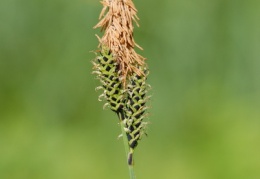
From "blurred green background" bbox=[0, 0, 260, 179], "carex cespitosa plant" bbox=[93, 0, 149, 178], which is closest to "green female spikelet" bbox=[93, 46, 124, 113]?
"carex cespitosa plant" bbox=[93, 0, 149, 178]

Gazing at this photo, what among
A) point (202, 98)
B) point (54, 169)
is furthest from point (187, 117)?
point (54, 169)

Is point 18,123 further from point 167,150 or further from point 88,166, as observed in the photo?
point 167,150

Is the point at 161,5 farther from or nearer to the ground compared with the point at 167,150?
farther from the ground

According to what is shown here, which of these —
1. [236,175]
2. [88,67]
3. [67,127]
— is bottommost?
[236,175]

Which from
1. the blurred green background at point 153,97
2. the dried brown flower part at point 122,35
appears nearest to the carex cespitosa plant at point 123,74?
the dried brown flower part at point 122,35

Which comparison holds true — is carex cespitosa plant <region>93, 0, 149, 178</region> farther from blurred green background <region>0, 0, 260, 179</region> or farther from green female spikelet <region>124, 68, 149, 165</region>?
blurred green background <region>0, 0, 260, 179</region>

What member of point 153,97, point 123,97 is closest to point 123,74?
point 123,97

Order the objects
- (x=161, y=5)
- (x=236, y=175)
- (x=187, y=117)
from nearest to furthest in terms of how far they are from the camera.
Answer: (x=236, y=175) < (x=187, y=117) < (x=161, y=5)

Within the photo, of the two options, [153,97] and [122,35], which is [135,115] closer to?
[122,35]
